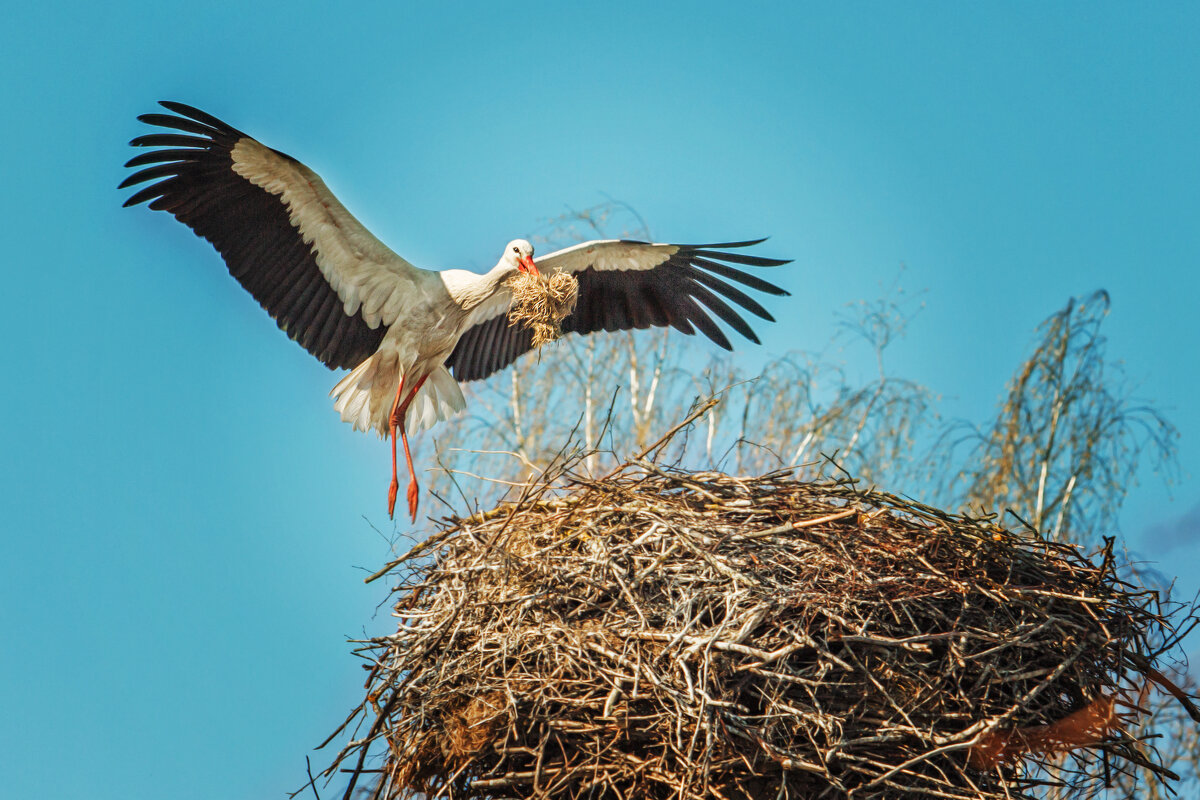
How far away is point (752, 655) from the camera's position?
173 inches

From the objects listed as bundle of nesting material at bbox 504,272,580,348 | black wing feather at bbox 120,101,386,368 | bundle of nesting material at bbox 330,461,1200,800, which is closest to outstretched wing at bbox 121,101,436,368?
black wing feather at bbox 120,101,386,368

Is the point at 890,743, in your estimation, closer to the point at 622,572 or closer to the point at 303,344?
the point at 622,572

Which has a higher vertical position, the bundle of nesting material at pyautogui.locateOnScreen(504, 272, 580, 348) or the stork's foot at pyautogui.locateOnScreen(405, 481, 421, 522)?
the bundle of nesting material at pyautogui.locateOnScreen(504, 272, 580, 348)

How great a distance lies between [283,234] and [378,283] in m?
0.64

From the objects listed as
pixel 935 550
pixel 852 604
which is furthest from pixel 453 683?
pixel 935 550

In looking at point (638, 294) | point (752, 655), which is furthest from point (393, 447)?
point (752, 655)

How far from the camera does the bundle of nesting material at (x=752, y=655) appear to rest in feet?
14.6

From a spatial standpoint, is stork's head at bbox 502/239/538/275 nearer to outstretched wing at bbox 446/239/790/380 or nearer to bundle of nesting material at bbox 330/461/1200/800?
outstretched wing at bbox 446/239/790/380

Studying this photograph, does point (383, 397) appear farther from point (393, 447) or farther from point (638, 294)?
point (638, 294)

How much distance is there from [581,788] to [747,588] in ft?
3.11

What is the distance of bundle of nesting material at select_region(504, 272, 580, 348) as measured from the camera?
7.34 meters

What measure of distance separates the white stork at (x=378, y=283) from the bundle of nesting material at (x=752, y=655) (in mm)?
2273

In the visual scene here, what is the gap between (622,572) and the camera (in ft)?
15.6

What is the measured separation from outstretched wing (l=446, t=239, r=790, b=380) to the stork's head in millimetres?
168
